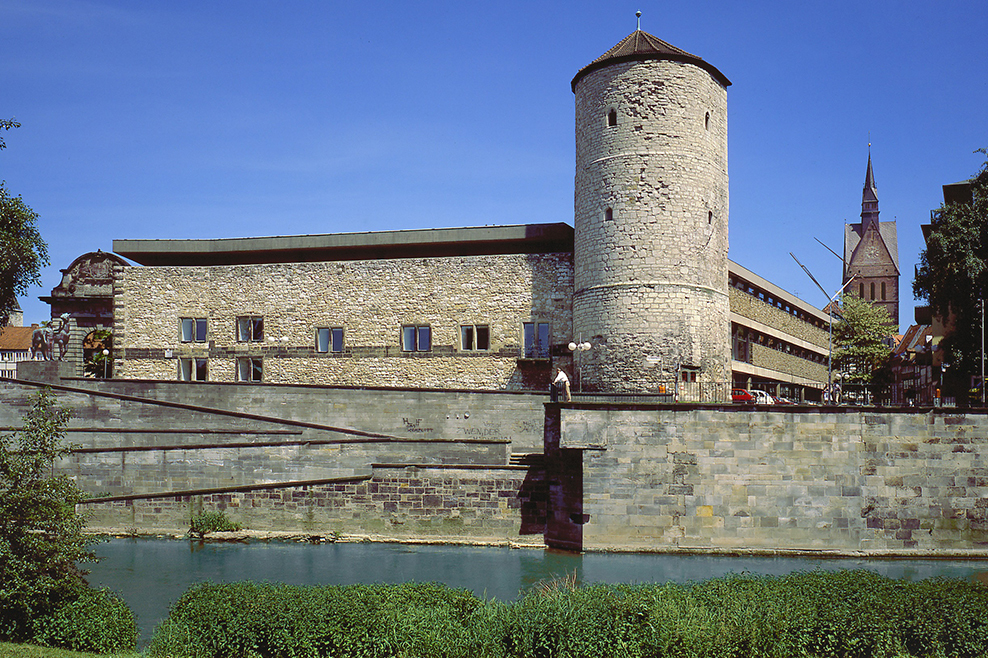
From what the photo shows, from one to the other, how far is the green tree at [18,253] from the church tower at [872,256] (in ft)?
342

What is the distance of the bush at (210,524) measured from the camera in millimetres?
28922

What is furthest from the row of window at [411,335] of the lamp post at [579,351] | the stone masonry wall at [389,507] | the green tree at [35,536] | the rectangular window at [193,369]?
the green tree at [35,536]

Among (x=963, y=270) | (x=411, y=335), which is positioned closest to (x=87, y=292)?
(x=411, y=335)

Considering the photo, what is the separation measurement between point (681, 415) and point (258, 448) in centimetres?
1419

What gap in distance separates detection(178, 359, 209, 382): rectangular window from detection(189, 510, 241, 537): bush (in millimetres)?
14746

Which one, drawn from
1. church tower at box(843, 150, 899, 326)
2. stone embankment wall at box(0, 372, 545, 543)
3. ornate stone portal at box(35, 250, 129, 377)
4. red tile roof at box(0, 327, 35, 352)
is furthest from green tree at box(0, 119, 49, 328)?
church tower at box(843, 150, 899, 326)

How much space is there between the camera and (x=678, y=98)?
34688 millimetres

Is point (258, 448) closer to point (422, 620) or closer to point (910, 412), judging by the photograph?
point (422, 620)

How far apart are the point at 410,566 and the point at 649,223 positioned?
16.2 metres

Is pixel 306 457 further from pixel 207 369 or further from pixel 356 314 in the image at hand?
pixel 207 369

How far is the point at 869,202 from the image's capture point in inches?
4850

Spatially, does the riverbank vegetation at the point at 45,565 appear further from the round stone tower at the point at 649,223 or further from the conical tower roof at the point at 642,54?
the conical tower roof at the point at 642,54

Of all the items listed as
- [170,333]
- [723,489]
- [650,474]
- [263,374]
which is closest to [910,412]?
[723,489]

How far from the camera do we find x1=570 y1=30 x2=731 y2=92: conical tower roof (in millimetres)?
34688
